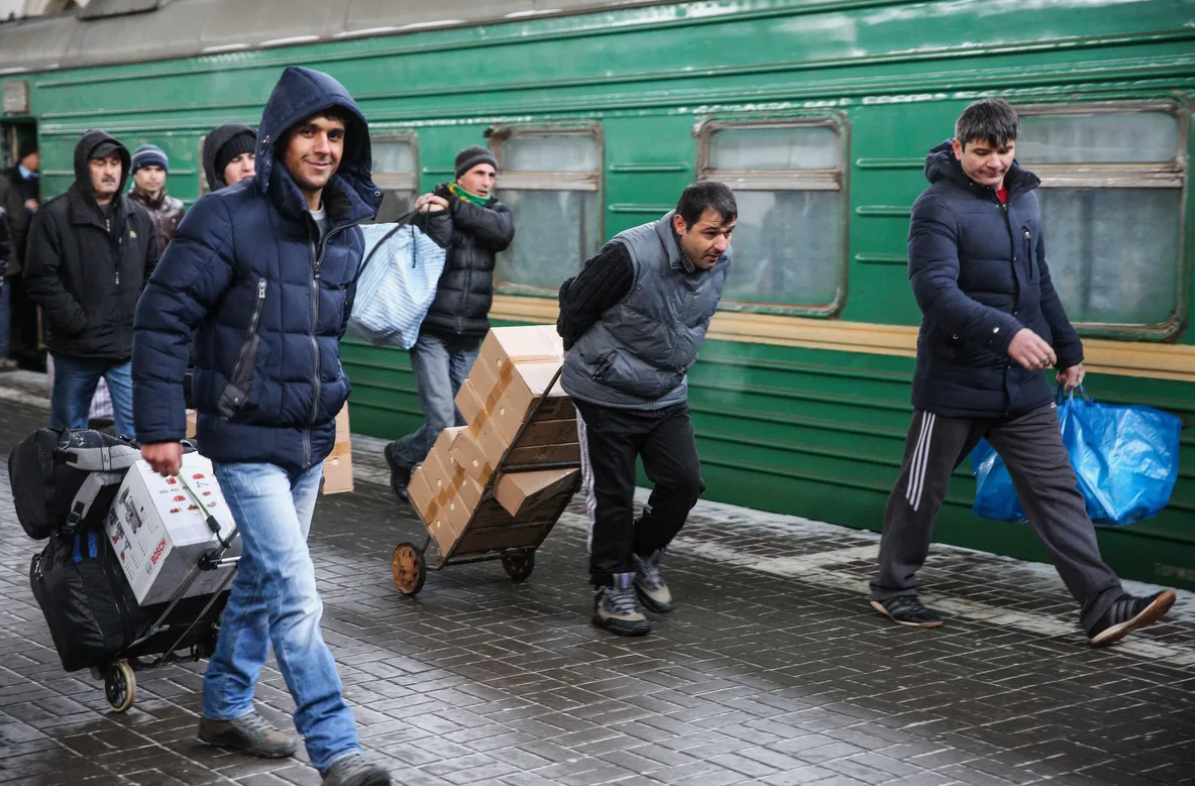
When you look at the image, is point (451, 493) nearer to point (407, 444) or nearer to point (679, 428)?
point (679, 428)

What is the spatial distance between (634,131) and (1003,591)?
369 centimetres

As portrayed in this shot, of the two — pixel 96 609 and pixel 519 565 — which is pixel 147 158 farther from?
pixel 96 609

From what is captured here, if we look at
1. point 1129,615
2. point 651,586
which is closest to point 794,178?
point 651,586

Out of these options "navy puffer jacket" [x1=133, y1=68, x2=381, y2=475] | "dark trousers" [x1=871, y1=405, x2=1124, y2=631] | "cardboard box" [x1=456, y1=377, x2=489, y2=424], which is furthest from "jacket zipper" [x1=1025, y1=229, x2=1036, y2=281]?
"navy puffer jacket" [x1=133, y1=68, x2=381, y2=475]

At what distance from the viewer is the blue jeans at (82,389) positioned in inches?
327

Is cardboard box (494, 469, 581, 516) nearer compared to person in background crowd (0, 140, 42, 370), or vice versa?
cardboard box (494, 469, 581, 516)

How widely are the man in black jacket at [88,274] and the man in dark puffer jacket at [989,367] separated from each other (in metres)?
3.94

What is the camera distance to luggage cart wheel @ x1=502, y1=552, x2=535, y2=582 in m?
7.28

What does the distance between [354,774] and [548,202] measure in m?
6.30

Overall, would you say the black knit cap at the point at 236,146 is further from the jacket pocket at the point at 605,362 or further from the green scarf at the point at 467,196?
the green scarf at the point at 467,196

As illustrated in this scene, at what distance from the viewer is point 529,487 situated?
22.0ft

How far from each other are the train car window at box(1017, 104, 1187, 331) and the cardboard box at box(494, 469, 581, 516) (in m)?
2.40

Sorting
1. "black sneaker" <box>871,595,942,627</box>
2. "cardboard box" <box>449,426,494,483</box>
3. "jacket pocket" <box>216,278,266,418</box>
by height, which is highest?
"jacket pocket" <box>216,278,266,418</box>

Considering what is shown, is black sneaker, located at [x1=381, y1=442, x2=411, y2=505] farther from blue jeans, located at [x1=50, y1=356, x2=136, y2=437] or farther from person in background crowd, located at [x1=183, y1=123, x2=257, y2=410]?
person in background crowd, located at [x1=183, y1=123, x2=257, y2=410]
